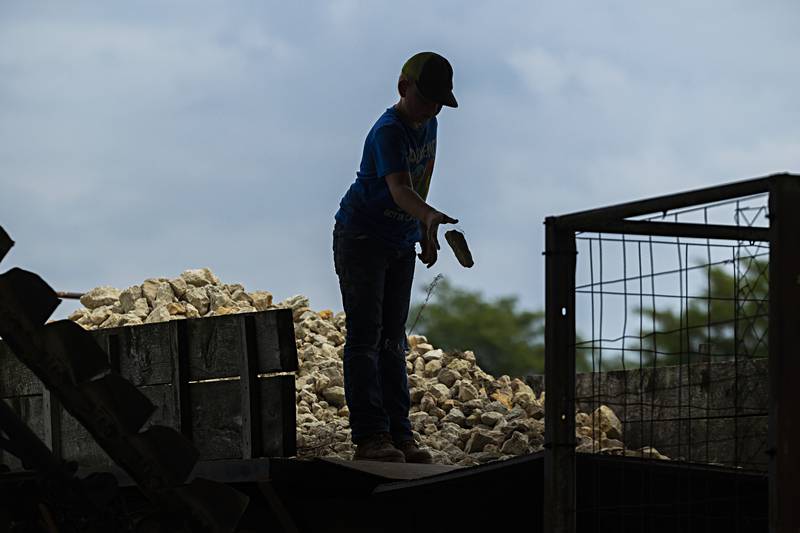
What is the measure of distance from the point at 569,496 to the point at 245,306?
21.7 feet

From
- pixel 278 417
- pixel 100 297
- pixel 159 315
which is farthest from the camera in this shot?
pixel 100 297

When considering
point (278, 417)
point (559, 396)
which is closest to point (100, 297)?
point (278, 417)

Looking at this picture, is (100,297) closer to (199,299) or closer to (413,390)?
(199,299)

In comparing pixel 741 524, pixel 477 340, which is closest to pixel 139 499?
pixel 741 524

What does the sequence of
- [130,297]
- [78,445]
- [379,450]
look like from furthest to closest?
[130,297]
[78,445]
[379,450]

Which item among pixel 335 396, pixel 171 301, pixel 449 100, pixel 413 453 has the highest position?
pixel 449 100

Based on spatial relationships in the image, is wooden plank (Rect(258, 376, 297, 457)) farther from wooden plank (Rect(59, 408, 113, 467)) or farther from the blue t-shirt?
wooden plank (Rect(59, 408, 113, 467))

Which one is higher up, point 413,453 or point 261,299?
point 261,299

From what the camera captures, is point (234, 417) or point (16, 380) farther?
point (16, 380)

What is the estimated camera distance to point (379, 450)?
5992 mm

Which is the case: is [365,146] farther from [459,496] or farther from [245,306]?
[245,306]

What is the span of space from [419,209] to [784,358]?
2009 millimetres

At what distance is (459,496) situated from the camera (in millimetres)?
5395

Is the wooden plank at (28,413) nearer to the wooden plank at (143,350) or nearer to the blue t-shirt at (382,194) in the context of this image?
the wooden plank at (143,350)
